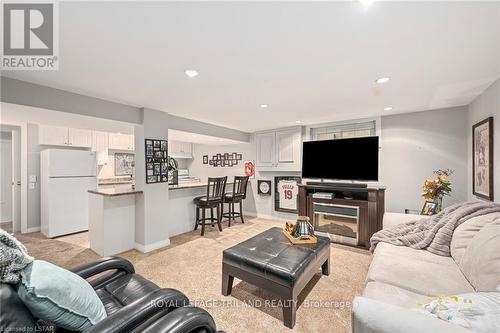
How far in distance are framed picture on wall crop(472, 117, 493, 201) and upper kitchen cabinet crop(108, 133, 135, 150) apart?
6.45 metres

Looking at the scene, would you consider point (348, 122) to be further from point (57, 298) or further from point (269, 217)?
point (57, 298)

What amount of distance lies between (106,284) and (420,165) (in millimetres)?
4429

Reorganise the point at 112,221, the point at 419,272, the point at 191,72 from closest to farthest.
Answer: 1. the point at 419,272
2. the point at 191,72
3. the point at 112,221

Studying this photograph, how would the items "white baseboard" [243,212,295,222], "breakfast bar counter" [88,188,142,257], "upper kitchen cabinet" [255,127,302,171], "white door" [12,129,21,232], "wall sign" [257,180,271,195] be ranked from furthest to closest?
"wall sign" [257,180,271,195]
"white baseboard" [243,212,295,222]
"upper kitchen cabinet" [255,127,302,171]
"white door" [12,129,21,232]
"breakfast bar counter" [88,188,142,257]

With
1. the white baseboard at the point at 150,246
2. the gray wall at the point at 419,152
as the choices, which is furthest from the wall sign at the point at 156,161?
the gray wall at the point at 419,152

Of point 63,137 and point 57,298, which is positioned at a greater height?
point 63,137

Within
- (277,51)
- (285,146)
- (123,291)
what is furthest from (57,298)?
(285,146)

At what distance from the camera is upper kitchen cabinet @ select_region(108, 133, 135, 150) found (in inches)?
197

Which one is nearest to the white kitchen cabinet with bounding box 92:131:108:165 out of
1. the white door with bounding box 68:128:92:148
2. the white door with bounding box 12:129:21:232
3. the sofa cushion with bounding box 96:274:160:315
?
the white door with bounding box 68:128:92:148

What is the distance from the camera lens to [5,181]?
457cm

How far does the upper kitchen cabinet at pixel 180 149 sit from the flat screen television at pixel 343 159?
Answer: 13.1 feet

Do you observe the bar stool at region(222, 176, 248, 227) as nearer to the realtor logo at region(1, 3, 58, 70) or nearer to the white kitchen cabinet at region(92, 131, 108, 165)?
the white kitchen cabinet at region(92, 131, 108, 165)

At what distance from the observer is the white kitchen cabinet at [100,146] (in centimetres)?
472

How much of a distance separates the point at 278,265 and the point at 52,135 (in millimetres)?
5034
